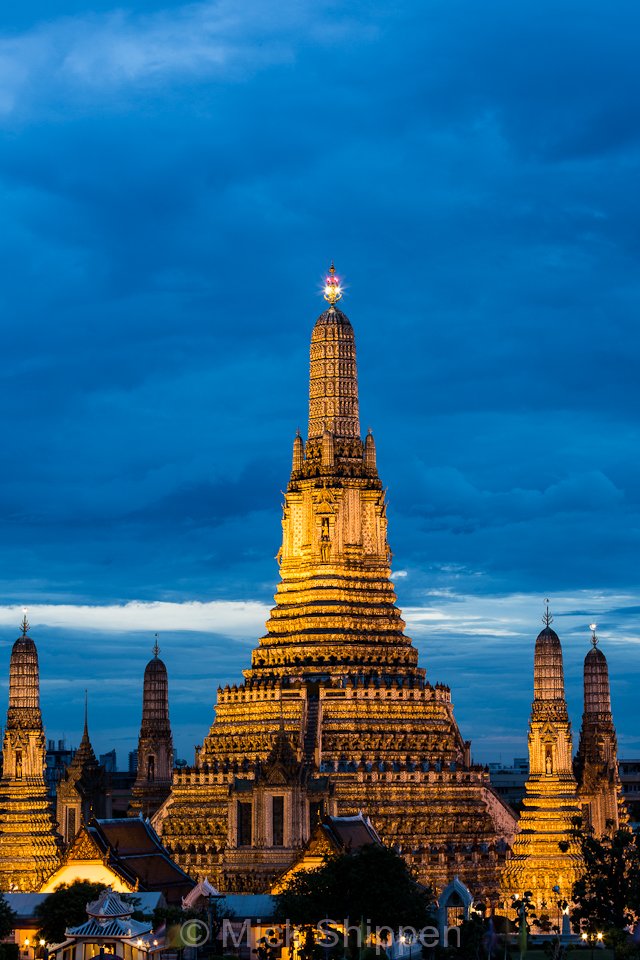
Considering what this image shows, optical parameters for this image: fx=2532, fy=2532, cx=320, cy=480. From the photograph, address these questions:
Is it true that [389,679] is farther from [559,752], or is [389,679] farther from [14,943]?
[14,943]

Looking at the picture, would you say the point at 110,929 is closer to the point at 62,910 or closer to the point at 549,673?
the point at 62,910

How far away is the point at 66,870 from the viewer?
123 m

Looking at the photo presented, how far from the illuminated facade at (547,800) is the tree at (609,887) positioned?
11.3 meters

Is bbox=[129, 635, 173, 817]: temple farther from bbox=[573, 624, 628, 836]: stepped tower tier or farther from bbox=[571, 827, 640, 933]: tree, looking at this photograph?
bbox=[571, 827, 640, 933]: tree

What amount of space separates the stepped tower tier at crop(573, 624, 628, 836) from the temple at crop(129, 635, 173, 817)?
24.9 metres

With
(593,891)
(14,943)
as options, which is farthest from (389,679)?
(14,943)

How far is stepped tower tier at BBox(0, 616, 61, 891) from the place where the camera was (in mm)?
135500

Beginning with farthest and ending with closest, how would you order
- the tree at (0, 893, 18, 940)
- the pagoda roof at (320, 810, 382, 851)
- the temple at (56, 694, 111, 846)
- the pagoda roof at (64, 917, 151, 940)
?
the temple at (56, 694, 111, 846) → the pagoda roof at (320, 810, 382, 851) → the tree at (0, 893, 18, 940) → the pagoda roof at (64, 917, 151, 940)

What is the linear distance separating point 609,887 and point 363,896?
15.2m

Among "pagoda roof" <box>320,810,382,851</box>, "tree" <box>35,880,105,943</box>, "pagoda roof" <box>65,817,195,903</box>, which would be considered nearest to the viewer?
"tree" <box>35,880,105,943</box>

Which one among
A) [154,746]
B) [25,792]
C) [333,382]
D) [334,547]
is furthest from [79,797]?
[333,382]

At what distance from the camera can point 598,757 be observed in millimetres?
148000

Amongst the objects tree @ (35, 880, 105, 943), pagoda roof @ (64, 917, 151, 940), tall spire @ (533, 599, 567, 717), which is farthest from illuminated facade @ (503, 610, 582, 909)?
pagoda roof @ (64, 917, 151, 940)

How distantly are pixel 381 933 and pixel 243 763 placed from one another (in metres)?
29.8
